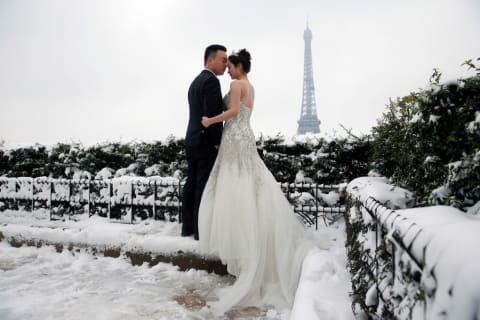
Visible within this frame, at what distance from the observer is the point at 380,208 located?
167 cm

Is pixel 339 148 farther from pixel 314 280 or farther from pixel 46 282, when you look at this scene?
pixel 46 282

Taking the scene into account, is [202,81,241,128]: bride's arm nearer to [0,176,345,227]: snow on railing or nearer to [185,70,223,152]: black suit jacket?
[185,70,223,152]: black suit jacket

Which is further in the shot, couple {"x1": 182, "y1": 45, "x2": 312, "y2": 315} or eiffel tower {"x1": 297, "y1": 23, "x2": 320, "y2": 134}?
eiffel tower {"x1": 297, "y1": 23, "x2": 320, "y2": 134}

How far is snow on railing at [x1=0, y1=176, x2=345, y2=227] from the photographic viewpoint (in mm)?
5531

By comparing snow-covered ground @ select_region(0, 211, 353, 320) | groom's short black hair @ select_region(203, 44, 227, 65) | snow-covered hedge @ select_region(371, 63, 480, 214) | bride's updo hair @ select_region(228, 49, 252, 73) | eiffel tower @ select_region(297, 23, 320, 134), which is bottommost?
snow-covered ground @ select_region(0, 211, 353, 320)

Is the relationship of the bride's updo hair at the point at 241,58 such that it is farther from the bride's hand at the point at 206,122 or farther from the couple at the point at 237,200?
the bride's hand at the point at 206,122

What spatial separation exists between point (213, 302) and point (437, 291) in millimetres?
2900

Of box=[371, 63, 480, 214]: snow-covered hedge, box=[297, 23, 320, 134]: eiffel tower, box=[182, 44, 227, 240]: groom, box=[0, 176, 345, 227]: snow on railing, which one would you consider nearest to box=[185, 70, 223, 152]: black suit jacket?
box=[182, 44, 227, 240]: groom

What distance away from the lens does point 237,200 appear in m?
3.93

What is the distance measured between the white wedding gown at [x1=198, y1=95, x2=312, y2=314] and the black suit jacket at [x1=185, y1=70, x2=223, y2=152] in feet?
0.48

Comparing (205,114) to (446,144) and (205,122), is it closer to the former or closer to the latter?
(205,122)

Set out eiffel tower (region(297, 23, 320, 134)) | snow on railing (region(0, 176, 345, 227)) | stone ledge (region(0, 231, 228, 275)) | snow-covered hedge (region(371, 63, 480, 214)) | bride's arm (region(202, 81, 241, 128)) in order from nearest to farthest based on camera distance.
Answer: snow-covered hedge (region(371, 63, 480, 214)) < bride's arm (region(202, 81, 241, 128)) < stone ledge (region(0, 231, 228, 275)) < snow on railing (region(0, 176, 345, 227)) < eiffel tower (region(297, 23, 320, 134))

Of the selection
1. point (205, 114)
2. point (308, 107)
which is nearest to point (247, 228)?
point (205, 114)

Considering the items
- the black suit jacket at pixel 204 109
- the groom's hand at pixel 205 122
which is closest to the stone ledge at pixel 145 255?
the black suit jacket at pixel 204 109
